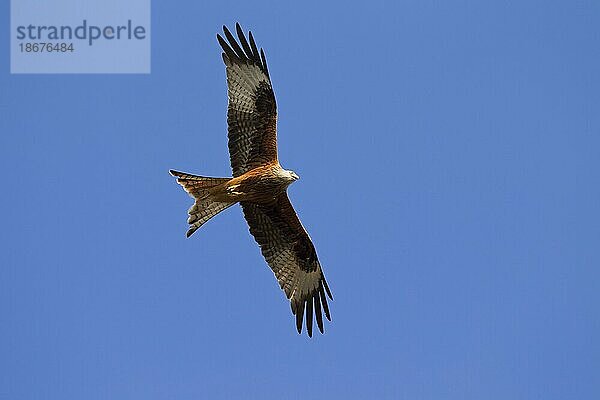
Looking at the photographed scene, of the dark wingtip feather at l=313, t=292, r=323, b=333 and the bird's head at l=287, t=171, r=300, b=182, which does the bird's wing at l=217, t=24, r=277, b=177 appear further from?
the dark wingtip feather at l=313, t=292, r=323, b=333

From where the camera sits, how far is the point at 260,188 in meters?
15.5

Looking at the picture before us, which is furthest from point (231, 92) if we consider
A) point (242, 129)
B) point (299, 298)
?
point (299, 298)

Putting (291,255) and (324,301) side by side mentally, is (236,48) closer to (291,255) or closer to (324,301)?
(291,255)

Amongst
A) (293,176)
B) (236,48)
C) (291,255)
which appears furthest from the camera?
(291,255)

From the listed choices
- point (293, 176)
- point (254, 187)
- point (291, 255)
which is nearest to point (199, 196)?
point (254, 187)

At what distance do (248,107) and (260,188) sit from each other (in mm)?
1044

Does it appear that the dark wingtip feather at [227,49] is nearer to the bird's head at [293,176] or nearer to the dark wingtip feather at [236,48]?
the dark wingtip feather at [236,48]

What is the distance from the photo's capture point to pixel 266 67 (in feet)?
52.3

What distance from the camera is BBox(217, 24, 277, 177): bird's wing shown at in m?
15.7

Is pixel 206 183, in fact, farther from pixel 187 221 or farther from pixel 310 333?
pixel 310 333

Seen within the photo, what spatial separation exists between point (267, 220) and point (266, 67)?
A: 6.33 feet

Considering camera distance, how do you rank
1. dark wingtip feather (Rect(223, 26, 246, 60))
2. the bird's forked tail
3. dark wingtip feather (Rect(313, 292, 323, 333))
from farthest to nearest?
1. dark wingtip feather (Rect(313, 292, 323, 333))
2. dark wingtip feather (Rect(223, 26, 246, 60))
3. the bird's forked tail

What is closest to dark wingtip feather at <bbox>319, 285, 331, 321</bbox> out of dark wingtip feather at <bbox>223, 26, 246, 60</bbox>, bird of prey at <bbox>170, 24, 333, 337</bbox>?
bird of prey at <bbox>170, 24, 333, 337</bbox>

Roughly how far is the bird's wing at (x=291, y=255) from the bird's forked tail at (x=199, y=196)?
808mm
